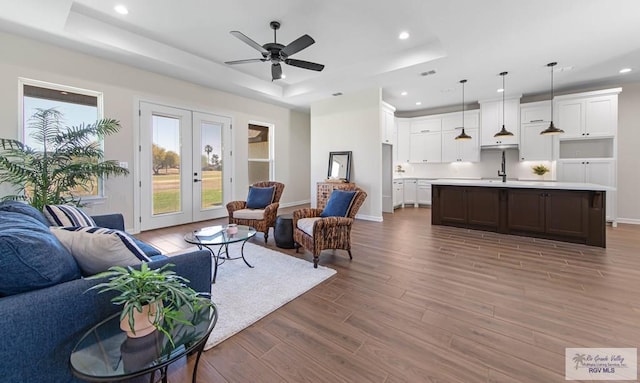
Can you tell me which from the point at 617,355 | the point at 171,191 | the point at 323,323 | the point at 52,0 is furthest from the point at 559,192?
the point at 52,0

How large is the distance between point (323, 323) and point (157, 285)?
4.48ft

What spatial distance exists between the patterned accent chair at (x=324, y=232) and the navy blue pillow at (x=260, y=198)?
1.14 meters

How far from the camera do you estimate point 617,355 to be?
1.70 m

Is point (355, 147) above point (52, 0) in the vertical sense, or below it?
below

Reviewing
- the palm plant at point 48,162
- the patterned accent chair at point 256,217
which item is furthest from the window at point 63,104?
the patterned accent chair at point 256,217

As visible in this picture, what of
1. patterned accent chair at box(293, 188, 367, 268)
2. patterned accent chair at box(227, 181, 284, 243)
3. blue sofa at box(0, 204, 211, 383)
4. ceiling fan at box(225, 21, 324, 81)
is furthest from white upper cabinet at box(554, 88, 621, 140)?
blue sofa at box(0, 204, 211, 383)

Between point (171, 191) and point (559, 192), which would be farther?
point (171, 191)

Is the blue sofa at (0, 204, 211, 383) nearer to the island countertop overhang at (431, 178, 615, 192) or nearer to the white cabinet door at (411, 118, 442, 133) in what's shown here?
the island countertop overhang at (431, 178, 615, 192)

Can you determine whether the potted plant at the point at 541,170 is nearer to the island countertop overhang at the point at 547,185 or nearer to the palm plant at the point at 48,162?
the island countertop overhang at the point at 547,185

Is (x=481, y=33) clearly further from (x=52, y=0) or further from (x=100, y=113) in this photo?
(x=100, y=113)

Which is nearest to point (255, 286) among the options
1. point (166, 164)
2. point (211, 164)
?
point (166, 164)

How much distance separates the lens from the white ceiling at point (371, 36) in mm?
3186

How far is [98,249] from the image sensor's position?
51.4 inches

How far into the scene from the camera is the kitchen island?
155 inches
